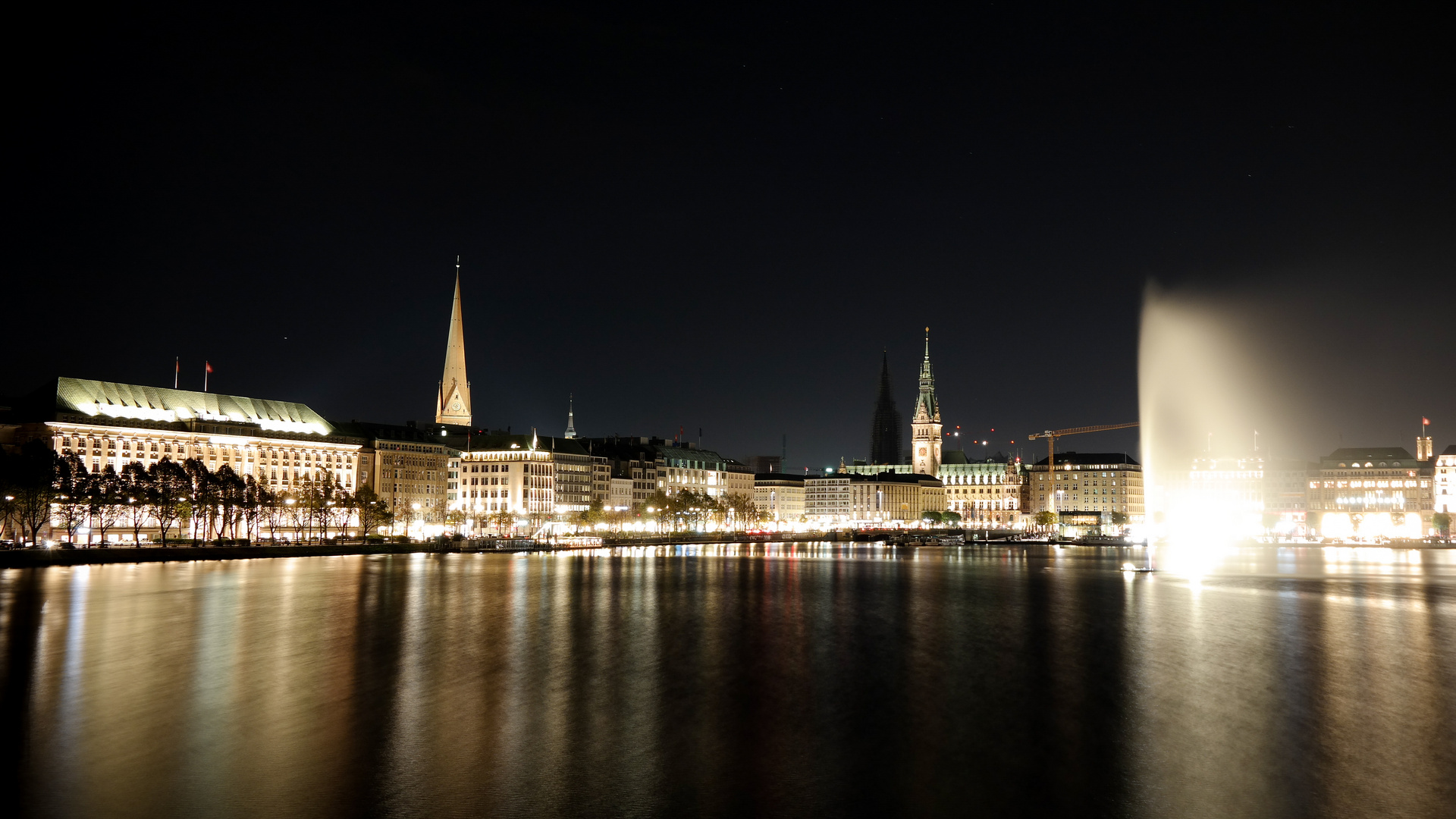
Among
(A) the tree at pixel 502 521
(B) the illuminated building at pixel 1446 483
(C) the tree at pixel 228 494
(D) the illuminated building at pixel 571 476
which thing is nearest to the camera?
(C) the tree at pixel 228 494

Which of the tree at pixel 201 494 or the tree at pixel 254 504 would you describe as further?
the tree at pixel 254 504

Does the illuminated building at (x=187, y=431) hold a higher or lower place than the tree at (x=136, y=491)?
higher

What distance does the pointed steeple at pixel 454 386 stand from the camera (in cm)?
19488

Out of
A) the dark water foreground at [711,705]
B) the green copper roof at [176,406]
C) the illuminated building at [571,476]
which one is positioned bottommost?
the dark water foreground at [711,705]

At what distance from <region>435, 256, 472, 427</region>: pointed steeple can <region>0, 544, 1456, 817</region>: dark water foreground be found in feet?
436

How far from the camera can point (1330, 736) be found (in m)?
26.3

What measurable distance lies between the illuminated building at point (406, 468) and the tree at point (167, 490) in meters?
53.8

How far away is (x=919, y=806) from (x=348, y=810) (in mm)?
9824

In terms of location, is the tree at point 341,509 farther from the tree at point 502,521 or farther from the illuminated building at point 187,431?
the tree at point 502,521

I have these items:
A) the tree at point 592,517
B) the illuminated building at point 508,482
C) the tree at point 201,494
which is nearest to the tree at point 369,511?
the tree at point 201,494

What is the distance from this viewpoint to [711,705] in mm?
29453

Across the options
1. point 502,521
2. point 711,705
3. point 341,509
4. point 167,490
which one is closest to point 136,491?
point 167,490

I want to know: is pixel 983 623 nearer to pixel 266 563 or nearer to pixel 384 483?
pixel 266 563

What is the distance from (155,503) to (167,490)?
5.02ft
